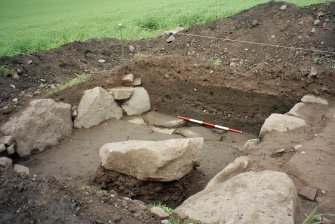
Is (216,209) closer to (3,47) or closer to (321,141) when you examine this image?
(321,141)

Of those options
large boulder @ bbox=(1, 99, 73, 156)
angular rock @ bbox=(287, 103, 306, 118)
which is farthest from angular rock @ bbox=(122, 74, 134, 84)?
angular rock @ bbox=(287, 103, 306, 118)

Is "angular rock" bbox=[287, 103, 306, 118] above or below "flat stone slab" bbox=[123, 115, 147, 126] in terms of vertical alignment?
above

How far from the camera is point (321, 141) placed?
4.38 metres

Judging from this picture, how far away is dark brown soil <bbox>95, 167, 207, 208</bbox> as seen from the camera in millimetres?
4281

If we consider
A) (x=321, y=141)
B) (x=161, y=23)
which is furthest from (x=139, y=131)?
(x=161, y=23)

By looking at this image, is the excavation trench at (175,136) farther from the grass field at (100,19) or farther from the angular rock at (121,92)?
the grass field at (100,19)

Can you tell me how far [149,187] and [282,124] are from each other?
83.8 inches

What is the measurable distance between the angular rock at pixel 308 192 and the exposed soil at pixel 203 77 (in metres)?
0.58

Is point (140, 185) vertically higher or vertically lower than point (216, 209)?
lower

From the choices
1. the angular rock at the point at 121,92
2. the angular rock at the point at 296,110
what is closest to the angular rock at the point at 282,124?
the angular rock at the point at 296,110

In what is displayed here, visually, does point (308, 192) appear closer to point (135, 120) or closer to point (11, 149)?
point (135, 120)

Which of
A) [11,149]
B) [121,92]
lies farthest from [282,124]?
[11,149]

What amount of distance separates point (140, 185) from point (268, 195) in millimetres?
1661

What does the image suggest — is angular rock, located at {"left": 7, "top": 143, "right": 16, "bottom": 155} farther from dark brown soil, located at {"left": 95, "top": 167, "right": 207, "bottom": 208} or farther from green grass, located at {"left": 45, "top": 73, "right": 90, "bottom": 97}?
dark brown soil, located at {"left": 95, "top": 167, "right": 207, "bottom": 208}
